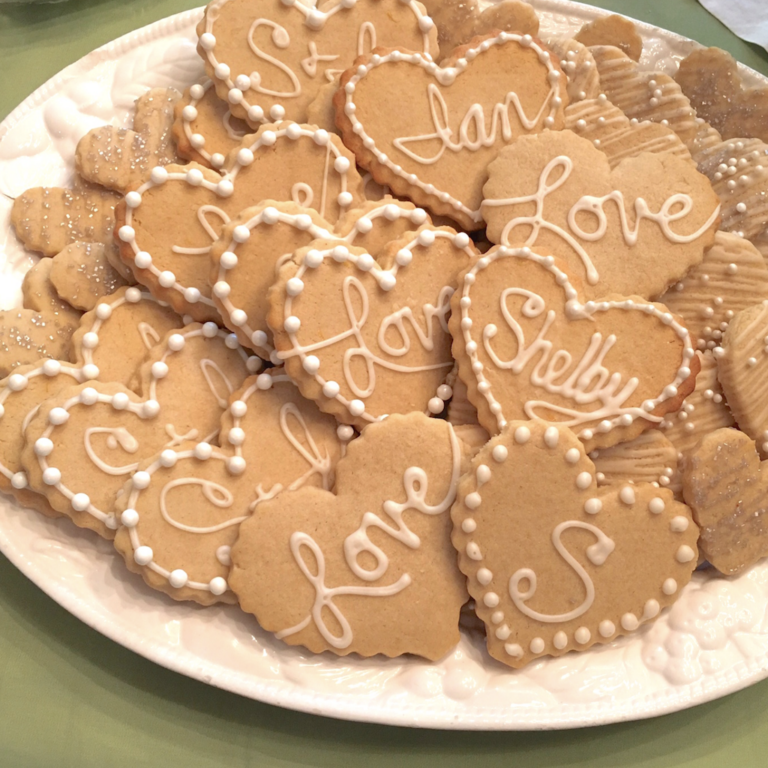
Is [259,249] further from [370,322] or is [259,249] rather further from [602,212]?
[602,212]

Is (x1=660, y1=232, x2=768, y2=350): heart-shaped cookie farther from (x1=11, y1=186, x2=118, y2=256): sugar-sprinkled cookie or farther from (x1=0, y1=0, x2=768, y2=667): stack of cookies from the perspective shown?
(x1=11, y1=186, x2=118, y2=256): sugar-sprinkled cookie

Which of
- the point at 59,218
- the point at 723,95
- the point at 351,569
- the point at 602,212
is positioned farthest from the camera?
the point at 723,95

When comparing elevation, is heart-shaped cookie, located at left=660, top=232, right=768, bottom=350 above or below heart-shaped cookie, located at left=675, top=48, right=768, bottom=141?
below

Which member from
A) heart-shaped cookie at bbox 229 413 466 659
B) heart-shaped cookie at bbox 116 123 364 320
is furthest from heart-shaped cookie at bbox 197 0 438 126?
heart-shaped cookie at bbox 229 413 466 659

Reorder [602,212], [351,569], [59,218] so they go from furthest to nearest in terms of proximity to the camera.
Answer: [59,218] < [602,212] < [351,569]

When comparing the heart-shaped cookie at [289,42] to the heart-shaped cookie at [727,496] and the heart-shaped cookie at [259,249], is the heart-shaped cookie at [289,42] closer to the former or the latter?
the heart-shaped cookie at [259,249]

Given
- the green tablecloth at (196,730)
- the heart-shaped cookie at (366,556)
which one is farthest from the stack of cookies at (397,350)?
the green tablecloth at (196,730)

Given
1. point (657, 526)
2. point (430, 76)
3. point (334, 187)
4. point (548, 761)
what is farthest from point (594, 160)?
point (548, 761)

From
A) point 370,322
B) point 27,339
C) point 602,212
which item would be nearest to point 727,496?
point 602,212
